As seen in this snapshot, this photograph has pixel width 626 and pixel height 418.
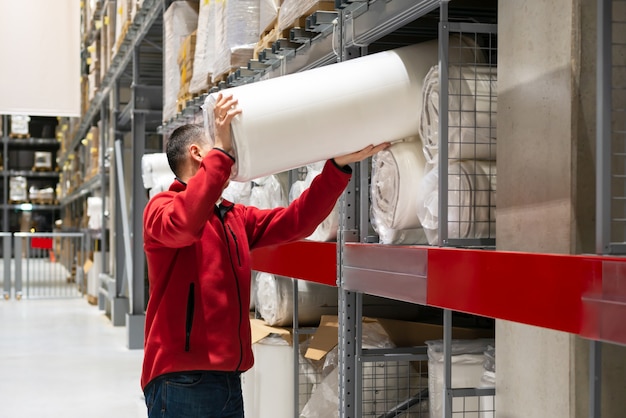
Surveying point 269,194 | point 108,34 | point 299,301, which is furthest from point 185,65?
point 108,34

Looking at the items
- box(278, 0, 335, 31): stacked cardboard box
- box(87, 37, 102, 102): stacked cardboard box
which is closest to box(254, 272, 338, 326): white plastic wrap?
box(278, 0, 335, 31): stacked cardboard box

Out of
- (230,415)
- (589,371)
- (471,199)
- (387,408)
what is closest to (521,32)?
(471,199)

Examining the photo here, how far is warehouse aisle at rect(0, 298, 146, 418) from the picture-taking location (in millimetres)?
6867

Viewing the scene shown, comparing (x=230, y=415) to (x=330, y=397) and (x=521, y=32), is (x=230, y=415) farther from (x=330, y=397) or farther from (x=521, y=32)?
(x=521, y=32)

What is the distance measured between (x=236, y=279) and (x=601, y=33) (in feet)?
5.68

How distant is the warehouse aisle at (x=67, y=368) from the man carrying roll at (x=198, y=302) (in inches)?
147

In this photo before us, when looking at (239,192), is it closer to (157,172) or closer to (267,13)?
(267,13)

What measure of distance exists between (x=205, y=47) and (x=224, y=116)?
2825mm

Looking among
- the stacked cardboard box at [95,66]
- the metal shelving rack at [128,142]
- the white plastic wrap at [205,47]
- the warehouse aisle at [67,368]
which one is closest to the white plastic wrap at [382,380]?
the white plastic wrap at [205,47]

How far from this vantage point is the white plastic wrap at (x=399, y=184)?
116 inches

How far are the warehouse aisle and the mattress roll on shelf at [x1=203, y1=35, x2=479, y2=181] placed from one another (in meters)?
4.33

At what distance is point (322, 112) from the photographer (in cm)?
278

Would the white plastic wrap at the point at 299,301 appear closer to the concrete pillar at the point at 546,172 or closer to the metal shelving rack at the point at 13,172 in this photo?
the concrete pillar at the point at 546,172

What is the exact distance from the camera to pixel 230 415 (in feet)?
10.2
